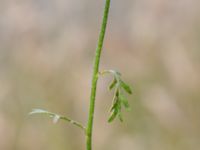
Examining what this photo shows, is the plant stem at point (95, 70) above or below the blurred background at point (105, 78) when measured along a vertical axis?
above

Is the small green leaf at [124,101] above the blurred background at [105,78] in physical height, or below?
above

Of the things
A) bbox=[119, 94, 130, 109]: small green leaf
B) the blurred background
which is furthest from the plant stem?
the blurred background

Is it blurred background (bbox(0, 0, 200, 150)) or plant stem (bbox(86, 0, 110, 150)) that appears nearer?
plant stem (bbox(86, 0, 110, 150))

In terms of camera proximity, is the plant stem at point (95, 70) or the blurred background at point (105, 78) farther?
the blurred background at point (105, 78)

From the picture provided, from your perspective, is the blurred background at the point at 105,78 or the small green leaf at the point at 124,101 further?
the blurred background at the point at 105,78

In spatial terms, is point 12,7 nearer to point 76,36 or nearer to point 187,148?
point 76,36

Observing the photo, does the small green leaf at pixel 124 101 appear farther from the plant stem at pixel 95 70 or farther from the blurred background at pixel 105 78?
the blurred background at pixel 105 78

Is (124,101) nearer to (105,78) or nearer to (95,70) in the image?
(95,70)

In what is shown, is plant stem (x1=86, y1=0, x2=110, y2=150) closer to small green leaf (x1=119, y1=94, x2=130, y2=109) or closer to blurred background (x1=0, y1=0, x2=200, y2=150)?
small green leaf (x1=119, y1=94, x2=130, y2=109)

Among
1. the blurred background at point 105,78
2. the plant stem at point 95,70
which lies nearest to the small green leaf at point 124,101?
the plant stem at point 95,70
